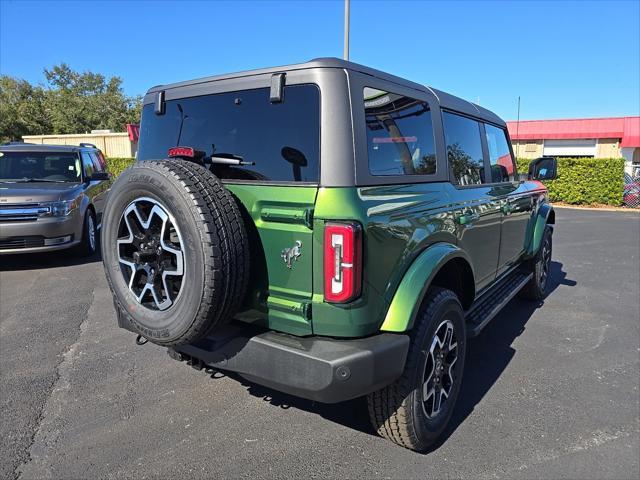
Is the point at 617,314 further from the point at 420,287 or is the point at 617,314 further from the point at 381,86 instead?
the point at 381,86

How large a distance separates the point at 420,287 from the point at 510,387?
5.22ft

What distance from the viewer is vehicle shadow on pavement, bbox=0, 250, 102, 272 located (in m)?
6.74

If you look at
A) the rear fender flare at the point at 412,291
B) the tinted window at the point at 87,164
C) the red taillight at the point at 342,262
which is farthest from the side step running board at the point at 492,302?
the tinted window at the point at 87,164

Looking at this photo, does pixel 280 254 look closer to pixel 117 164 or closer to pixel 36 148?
pixel 36 148

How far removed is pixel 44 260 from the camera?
283 inches

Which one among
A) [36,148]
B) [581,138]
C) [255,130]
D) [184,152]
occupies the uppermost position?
[581,138]

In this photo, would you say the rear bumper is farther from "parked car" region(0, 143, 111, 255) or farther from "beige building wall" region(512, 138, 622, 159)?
"beige building wall" region(512, 138, 622, 159)

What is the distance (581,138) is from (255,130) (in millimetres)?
38572

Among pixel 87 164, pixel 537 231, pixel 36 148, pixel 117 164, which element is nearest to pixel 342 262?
pixel 537 231

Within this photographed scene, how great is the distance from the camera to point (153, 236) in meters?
2.31

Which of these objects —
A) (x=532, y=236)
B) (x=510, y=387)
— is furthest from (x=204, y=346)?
(x=532, y=236)

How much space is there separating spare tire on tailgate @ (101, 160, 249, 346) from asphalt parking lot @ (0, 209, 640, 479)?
807mm

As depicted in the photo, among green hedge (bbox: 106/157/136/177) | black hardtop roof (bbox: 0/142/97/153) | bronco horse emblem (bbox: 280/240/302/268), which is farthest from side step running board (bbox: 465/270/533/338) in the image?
green hedge (bbox: 106/157/136/177)

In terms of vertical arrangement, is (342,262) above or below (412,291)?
above
